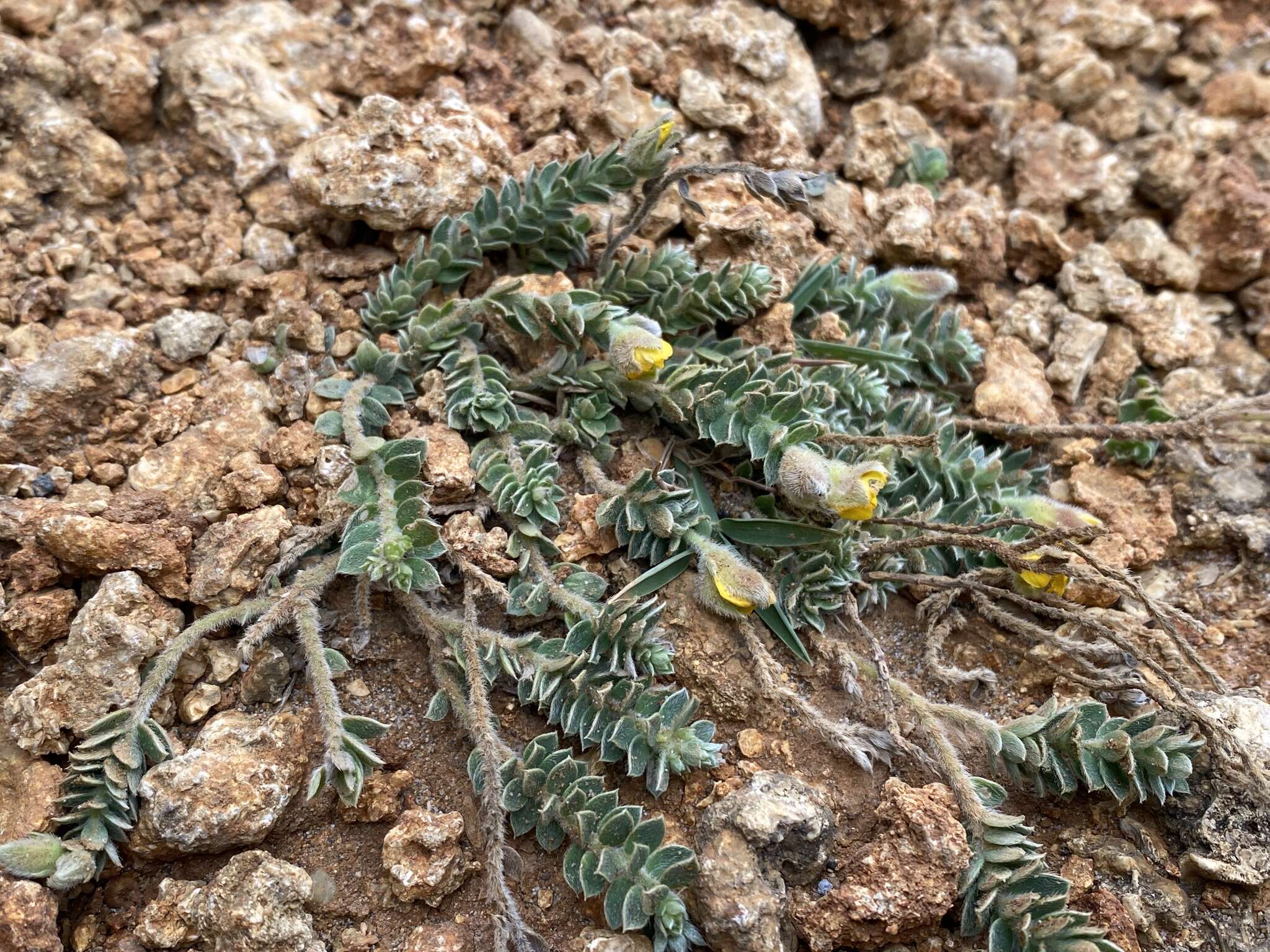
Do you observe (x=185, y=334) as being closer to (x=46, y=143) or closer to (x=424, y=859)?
(x=46, y=143)

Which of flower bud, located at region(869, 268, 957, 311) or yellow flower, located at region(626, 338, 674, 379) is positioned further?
flower bud, located at region(869, 268, 957, 311)

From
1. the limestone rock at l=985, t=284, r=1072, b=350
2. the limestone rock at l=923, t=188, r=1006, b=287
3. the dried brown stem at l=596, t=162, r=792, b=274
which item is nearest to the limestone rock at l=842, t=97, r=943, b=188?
the limestone rock at l=923, t=188, r=1006, b=287

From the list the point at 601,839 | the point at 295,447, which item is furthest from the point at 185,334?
the point at 601,839

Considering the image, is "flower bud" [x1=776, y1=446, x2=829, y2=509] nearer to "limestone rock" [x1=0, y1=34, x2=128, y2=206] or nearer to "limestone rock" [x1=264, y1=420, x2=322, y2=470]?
"limestone rock" [x1=264, y1=420, x2=322, y2=470]

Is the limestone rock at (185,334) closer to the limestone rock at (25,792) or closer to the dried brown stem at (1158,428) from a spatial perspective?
the limestone rock at (25,792)

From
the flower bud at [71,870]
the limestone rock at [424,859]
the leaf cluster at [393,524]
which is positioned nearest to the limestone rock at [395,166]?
the leaf cluster at [393,524]

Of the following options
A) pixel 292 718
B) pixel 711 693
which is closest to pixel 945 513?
pixel 711 693
